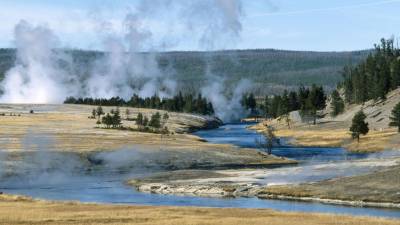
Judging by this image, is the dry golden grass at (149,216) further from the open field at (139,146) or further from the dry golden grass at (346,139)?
the dry golden grass at (346,139)

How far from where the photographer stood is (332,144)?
168750 mm

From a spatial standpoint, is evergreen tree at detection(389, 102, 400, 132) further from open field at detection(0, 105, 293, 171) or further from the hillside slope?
open field at detection(0, 105, 293, 171)

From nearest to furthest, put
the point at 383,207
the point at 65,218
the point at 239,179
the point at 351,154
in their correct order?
Result: the point at 65,218 < the point at 383,207 < the point at 239,179 < the point at 351,154

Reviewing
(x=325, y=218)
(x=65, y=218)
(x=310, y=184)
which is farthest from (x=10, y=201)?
(x=310, y=184)

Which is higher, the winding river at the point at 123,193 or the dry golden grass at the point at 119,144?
the dry golden grass at the point at 119,144

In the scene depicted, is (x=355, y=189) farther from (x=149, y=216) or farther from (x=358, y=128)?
(x=358, y=128)

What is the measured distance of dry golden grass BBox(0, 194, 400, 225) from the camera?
57.6 metres

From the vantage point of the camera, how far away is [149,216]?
62.2 metres

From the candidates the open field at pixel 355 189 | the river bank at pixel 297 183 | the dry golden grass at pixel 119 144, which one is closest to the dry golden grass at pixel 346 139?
the dry golden grass at pixel 119 144

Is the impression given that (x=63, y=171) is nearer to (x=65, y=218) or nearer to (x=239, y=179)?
(x=239, y=179)

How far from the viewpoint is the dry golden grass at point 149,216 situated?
57594 mm

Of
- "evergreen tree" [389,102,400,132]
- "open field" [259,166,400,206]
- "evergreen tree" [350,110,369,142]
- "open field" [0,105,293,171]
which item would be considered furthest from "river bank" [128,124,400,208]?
"evergreen tree" [389,102,400,132]

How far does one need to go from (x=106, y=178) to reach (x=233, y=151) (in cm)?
3228

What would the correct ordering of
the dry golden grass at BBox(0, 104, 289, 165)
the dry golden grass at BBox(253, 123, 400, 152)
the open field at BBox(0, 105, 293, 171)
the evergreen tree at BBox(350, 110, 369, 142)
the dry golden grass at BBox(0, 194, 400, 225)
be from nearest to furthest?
the dry golden grass at BBox(0, 194, 400, 225) → the open field at BBox(0, 105, 293, 171) → the dry golden grass at BBox(0, 104, 289, 165) → the dry golden grass at BBox(253, 123, 400, 152) → the evergreen tree at BBox(350, 110, 369, 142)
